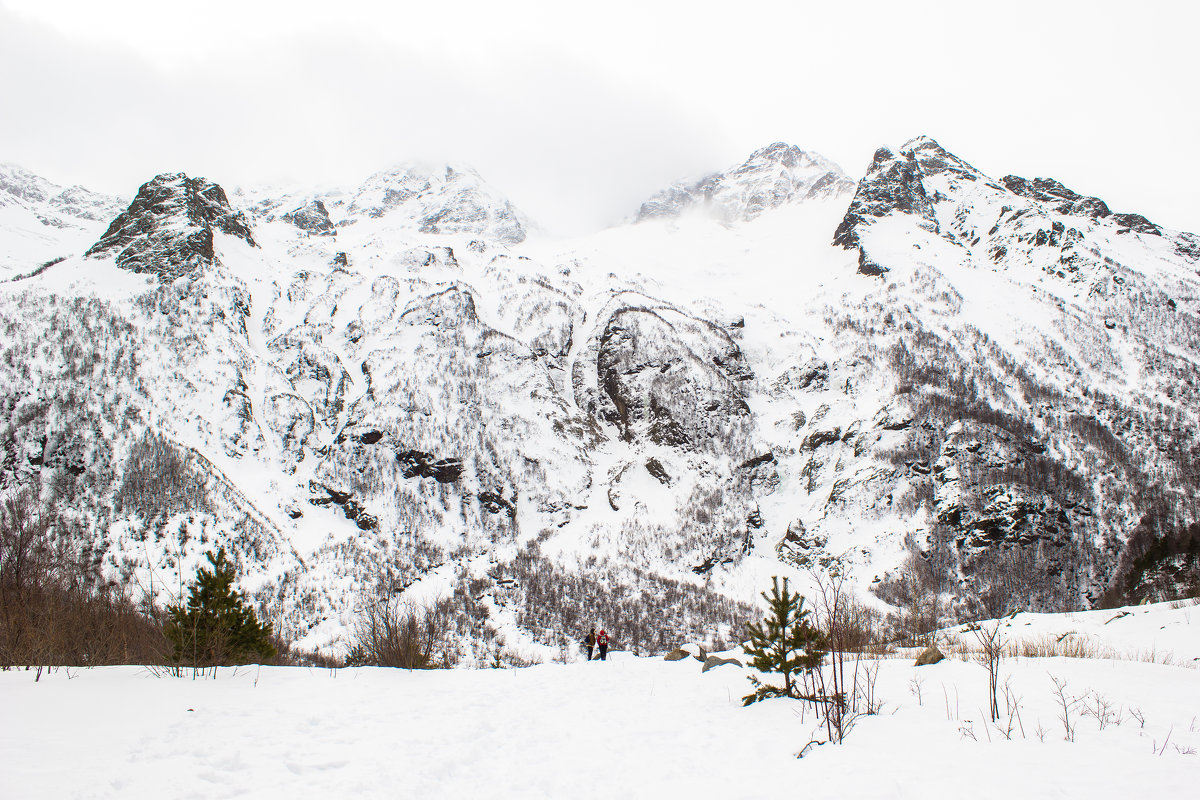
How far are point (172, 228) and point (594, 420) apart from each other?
81.4 meters

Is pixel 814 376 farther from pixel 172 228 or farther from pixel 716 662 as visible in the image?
pixel 172 228

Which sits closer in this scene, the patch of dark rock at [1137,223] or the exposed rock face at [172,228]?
the exposed rock face at [172,228]

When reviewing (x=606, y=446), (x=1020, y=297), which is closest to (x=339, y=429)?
(x=606, y=446)

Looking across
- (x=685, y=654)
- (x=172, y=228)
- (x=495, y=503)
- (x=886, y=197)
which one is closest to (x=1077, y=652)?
(x=685, y=654)

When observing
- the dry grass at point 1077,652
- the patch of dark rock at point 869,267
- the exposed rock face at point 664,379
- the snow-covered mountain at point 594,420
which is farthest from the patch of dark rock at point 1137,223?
the dry grass at point 1077,652

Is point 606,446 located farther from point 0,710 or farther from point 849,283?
point 0,710

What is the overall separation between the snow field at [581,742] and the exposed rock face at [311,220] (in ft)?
515

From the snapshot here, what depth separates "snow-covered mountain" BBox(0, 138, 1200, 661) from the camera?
64.9 meters

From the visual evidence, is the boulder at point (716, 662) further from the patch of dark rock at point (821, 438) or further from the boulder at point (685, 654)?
the patch of dark rock at point (821, 438)

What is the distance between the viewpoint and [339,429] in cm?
8588

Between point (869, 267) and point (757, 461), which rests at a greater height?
point (869, 267)

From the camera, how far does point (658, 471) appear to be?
89.1 meters

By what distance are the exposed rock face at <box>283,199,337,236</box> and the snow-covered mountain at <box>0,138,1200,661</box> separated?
17.3 m

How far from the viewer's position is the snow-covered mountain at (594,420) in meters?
64.9
